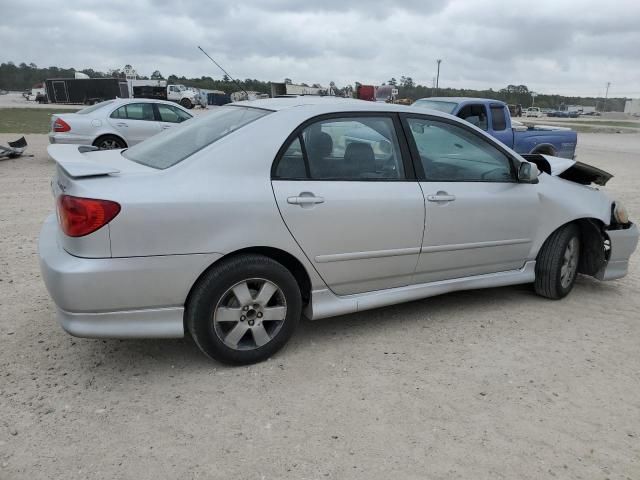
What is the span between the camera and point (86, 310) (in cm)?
287

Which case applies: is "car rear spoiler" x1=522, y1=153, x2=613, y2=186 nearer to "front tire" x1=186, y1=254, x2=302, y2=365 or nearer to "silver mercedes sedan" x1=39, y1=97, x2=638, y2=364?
"silver mercedes sedan" x1=39, y1=97, x2=638, y2=364

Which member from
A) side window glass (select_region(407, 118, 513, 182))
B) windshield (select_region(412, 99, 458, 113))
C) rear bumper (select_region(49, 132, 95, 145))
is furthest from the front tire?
rear bumper (select_region(49, 132, 95, 145))

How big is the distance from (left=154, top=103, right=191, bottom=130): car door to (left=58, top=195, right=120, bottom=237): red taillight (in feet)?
31.0

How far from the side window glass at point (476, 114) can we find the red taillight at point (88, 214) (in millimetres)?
8464

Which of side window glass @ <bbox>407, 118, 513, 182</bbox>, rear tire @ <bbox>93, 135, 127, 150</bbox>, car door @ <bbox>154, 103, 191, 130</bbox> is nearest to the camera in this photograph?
side window glass @ <bbox>407, 118, 513, 182</bbox>

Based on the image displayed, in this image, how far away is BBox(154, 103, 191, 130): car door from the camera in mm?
11896

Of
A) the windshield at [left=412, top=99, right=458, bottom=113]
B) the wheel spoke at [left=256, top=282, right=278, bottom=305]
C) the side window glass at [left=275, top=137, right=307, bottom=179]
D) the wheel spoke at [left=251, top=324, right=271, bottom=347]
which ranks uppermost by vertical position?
the windshield at [left=412, top=99, right=458, bottom=113]

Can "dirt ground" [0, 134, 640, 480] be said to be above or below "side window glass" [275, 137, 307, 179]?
below

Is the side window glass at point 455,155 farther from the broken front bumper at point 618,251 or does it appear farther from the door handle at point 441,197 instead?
the broken front bumper at point 618,251

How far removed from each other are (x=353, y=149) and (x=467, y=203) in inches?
37.2

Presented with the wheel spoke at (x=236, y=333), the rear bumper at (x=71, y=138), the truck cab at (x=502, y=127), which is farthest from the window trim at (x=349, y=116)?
the rear bumper at (x=71, y=138)

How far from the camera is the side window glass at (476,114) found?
33.3 feet

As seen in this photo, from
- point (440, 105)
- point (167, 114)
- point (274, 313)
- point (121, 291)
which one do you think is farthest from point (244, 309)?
point (167, 114)

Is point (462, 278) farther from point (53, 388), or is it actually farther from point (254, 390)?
point (53, 388)
